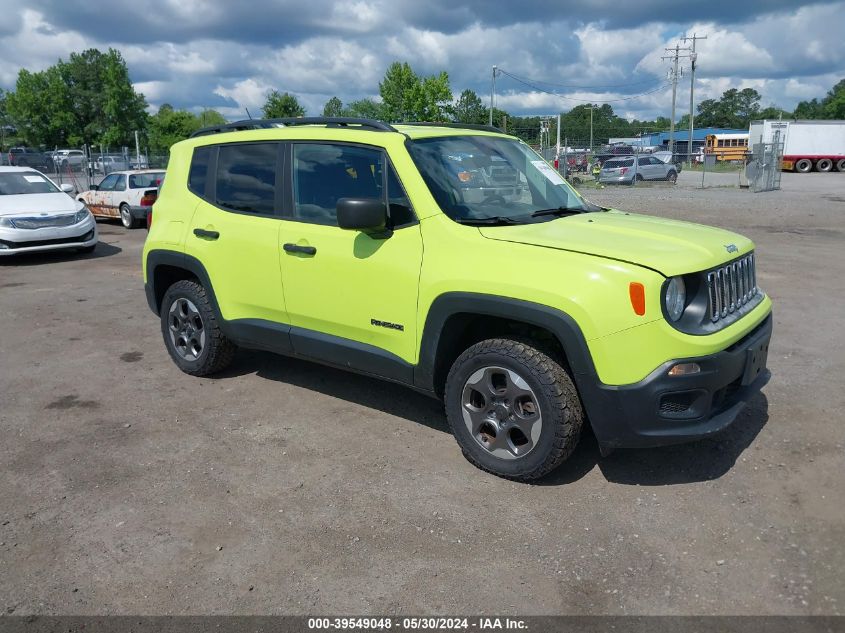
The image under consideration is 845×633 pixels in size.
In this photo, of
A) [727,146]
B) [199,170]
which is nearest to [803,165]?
[727,146]

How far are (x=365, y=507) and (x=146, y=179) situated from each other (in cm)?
1513

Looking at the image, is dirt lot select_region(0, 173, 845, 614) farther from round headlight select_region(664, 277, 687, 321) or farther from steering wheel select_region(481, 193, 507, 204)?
steering wheel select_region(481, 193, 507, 204)

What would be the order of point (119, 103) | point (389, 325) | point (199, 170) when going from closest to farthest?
point (389, 325)
point (199, 170)
point (119, 103)

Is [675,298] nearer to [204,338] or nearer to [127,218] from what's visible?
[204,338]

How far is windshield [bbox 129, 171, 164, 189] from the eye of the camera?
16.6 meters

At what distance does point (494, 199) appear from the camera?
14.1 ft

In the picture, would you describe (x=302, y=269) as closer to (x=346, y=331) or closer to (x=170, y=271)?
(x=346, y=331)

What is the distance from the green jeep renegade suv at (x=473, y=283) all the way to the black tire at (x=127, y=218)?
1230 centimetres

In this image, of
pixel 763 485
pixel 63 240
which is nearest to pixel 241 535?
pixel 763 485

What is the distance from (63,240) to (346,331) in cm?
943

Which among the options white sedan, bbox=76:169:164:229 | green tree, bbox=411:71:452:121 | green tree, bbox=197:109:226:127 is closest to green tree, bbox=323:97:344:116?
green tree, bbox=197:109:226:127

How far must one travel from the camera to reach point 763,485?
3.80 m

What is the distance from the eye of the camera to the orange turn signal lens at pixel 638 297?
3293 mm

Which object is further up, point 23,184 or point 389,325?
point 23,184
